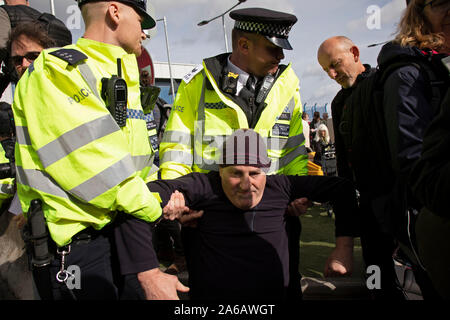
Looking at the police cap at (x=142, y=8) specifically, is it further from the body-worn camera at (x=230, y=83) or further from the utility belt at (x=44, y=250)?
the utility belt at (x=44, y=250)

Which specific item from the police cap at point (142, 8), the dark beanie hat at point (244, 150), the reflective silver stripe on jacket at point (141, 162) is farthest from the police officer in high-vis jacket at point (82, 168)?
the dark beanie hat at point (244, 150)

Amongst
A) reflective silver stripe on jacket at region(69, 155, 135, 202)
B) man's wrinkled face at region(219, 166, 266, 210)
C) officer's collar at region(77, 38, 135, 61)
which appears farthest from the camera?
man's wrinkled face at region(219, 166, 266, 210)

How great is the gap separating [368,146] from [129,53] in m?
1.51

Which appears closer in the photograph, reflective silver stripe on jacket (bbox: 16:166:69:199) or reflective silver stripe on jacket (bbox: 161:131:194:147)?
reflective silver stripe on jacket (bbox: 16:166:69:199)

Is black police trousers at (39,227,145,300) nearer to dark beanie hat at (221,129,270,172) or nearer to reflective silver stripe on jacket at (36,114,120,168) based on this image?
reflective silver stripe on jacket at (36,114,120,168)

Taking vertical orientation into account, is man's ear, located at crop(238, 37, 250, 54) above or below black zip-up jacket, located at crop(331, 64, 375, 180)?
above

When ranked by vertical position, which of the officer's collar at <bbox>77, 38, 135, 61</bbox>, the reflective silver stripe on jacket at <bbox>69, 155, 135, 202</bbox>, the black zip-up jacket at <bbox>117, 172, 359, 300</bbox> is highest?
the officer's collar at <bbox>77, 38, 135, 61</bbox>

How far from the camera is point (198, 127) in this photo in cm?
225

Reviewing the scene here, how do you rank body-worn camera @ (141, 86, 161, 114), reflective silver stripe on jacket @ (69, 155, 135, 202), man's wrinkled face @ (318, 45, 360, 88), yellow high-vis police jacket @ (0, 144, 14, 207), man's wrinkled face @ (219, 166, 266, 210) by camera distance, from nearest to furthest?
reflective silver stripe on jacket @ (69, 155, 135, 202) < body-worn camera @ (141, 86, 161, 114) < man's wrinkled face @ (219, 166, 266, 210) < yellow high-vis police jacket @ (0, 144, 14, 207) < man's wrinkled face @ (318, 45, 360, 88)

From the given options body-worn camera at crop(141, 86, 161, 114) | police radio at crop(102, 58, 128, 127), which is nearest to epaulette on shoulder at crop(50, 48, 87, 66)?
police radio at crop(102, 58, 128, 127)

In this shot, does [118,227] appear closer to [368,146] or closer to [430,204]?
[430,204]

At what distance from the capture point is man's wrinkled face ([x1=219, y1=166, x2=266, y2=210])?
1928 mm

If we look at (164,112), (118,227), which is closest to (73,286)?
(118,227)

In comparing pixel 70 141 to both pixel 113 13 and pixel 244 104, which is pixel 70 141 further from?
pixel 244 104
